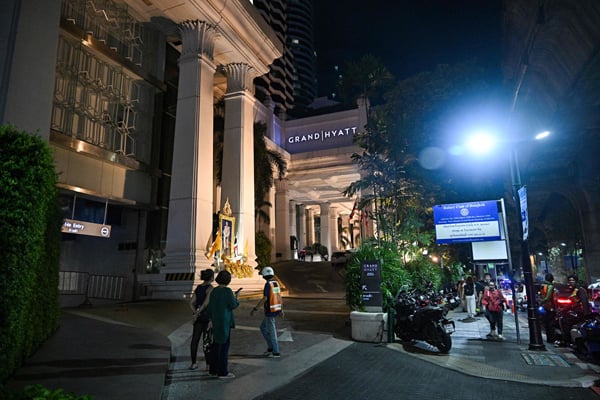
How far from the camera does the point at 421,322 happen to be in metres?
8.35

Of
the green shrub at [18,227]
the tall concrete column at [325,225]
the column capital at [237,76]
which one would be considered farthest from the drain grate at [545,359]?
the tall concrete column at [325,225]

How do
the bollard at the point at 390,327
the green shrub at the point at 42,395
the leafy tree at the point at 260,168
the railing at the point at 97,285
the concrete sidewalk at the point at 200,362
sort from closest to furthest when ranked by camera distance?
the green shrub at the point at 42,395 → the concrete sidewalk at the point at 200,362 → the bollard at the point at 390,327 → the railing at the point at 97,285 → the leafy tree at the point at 260,168

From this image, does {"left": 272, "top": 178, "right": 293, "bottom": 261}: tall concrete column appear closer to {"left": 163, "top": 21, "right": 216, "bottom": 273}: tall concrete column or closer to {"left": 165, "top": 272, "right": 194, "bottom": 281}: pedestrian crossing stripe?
{"left": 163, "top": 21, "right": 216, "bottom": 273}: tall concrete column

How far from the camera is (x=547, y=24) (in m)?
11.2

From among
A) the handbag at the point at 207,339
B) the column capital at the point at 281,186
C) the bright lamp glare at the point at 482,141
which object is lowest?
the handbag at the point at 207,339

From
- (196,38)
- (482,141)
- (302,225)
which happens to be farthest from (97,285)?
(302,225)

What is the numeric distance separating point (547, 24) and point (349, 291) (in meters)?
9.63

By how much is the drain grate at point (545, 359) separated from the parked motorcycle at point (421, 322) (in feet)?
4.73

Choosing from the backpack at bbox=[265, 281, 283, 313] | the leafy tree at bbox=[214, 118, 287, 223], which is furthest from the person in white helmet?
the leafy tree at bbox=[214, 118, 287, 223]

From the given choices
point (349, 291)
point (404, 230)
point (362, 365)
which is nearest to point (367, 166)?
point (404, 230)

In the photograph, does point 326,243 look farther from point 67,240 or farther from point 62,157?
point 62,157

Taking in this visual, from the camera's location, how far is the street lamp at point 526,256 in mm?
8555

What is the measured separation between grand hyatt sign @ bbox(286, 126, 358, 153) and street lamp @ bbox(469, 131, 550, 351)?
83.5ft

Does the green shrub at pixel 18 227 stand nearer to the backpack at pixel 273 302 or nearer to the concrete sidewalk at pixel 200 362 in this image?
the concrete sidewalk at pixel 200 362
